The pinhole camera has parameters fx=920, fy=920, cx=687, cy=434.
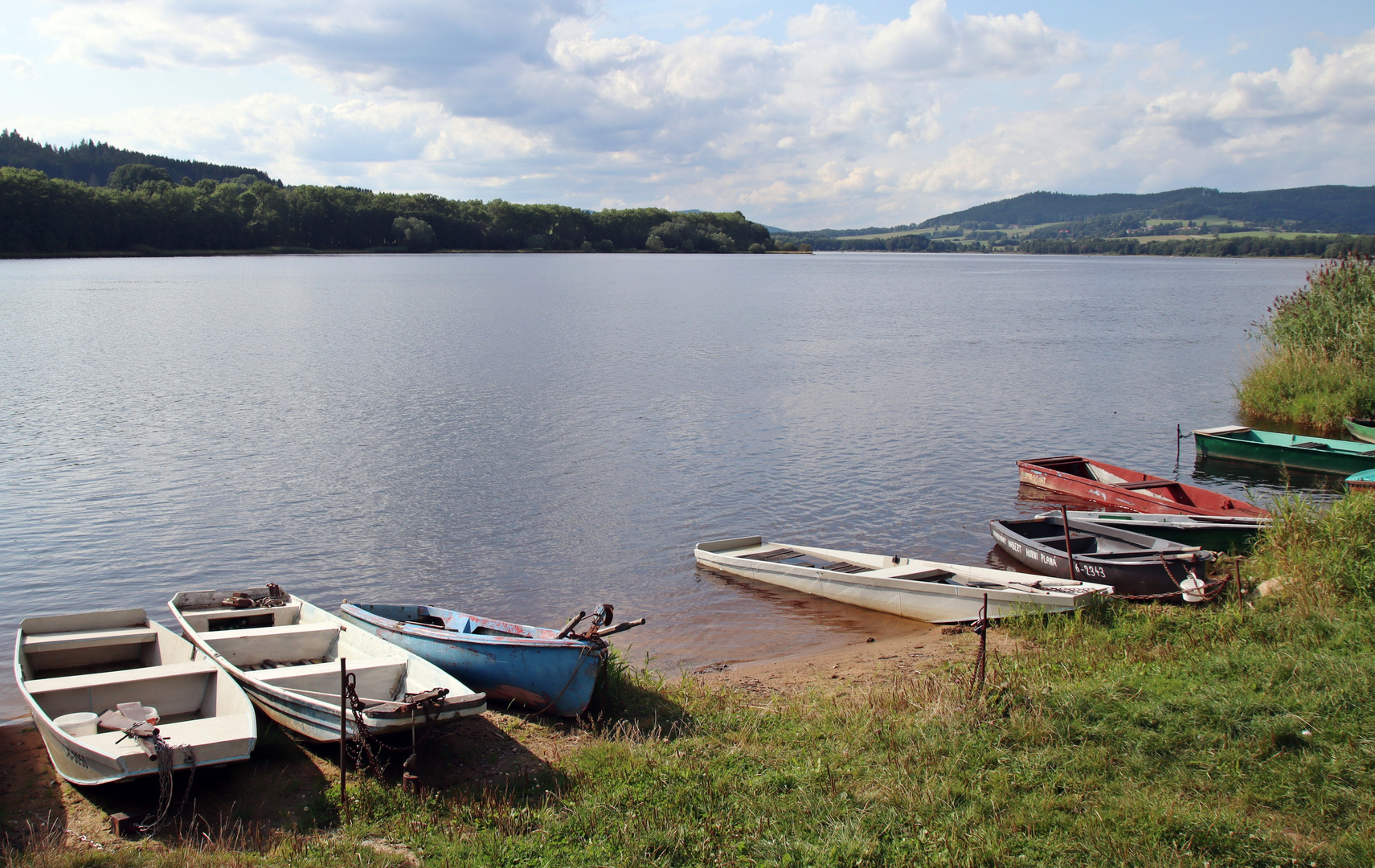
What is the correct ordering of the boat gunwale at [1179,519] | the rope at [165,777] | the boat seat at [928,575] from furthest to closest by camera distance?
the boat gunwale at [1179,519]
the boat seat at [928,575]
the rope at [165,777]

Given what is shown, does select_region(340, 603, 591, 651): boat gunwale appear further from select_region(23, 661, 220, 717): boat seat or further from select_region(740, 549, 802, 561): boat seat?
select_region(740, 549, 802, 561): boat seat

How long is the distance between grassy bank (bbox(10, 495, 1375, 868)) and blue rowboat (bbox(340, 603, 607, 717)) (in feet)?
1.50

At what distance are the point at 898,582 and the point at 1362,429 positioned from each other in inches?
599

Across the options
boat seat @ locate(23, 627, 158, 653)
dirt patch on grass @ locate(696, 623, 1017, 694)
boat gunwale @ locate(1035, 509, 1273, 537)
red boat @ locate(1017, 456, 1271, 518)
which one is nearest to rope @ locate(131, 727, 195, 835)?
boat seat @ locate(23, 627, 158, 653)

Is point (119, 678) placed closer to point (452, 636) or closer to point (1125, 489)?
point (452, 636)

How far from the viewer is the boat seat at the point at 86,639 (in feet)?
32.9

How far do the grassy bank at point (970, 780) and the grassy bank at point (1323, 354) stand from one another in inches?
712

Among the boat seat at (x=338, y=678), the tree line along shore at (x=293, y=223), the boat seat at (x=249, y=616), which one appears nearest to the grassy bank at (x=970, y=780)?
the boat seat at (x=338, y=678)

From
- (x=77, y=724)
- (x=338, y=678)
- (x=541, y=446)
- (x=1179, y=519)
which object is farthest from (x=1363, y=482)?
(x=77, y=724)

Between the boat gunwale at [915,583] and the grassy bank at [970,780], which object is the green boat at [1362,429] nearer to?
the boat gunwale at [915,583]

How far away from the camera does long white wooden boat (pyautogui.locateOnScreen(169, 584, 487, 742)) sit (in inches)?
324

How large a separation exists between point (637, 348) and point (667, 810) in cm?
3719

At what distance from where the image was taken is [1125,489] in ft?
59.5

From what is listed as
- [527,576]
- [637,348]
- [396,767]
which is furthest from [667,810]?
[637,348]
